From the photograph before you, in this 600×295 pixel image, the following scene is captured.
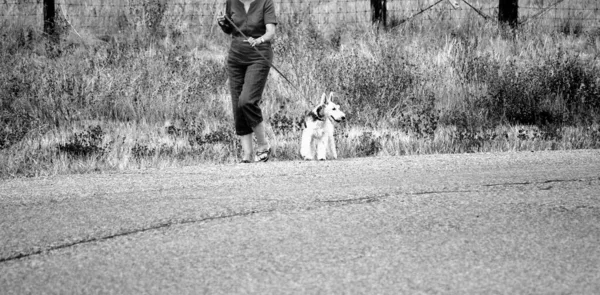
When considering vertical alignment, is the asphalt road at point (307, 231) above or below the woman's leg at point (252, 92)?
below

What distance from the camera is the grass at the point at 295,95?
9.46 m

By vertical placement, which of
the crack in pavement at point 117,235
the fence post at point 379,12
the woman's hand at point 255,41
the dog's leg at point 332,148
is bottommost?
the crack in pavement at point 117,235

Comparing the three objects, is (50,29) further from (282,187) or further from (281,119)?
(282,187)

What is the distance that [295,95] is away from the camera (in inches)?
482

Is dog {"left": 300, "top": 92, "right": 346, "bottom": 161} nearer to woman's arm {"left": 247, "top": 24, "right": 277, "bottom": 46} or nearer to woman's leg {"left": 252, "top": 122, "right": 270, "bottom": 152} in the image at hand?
woman's leg {"left": 252, "top": 122, "right": 270, "bottom": 152}

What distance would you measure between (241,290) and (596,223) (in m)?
2.64

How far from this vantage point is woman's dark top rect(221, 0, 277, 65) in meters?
8.30

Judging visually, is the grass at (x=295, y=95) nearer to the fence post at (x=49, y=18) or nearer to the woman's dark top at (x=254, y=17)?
the fence post at (x=49, y=18)

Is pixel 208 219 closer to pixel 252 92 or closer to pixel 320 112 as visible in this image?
pixel 252 92

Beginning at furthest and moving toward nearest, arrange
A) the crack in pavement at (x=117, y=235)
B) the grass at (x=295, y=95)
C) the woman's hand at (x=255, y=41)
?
the grass at (x=295, y=95)
the woman's hand at (x=255, y=41)
the crack in pavement at (x=117, y=235)

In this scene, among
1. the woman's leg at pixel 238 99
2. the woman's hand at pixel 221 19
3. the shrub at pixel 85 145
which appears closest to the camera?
the woman's hand at pixel 221 19

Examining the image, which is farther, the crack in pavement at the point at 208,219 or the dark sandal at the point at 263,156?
the dark sandal at the point at 263,156

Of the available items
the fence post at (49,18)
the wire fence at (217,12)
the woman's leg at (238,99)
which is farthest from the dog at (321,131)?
the fence post at (49,18)

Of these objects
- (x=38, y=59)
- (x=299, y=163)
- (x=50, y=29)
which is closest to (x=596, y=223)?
(x=299, y=163)
